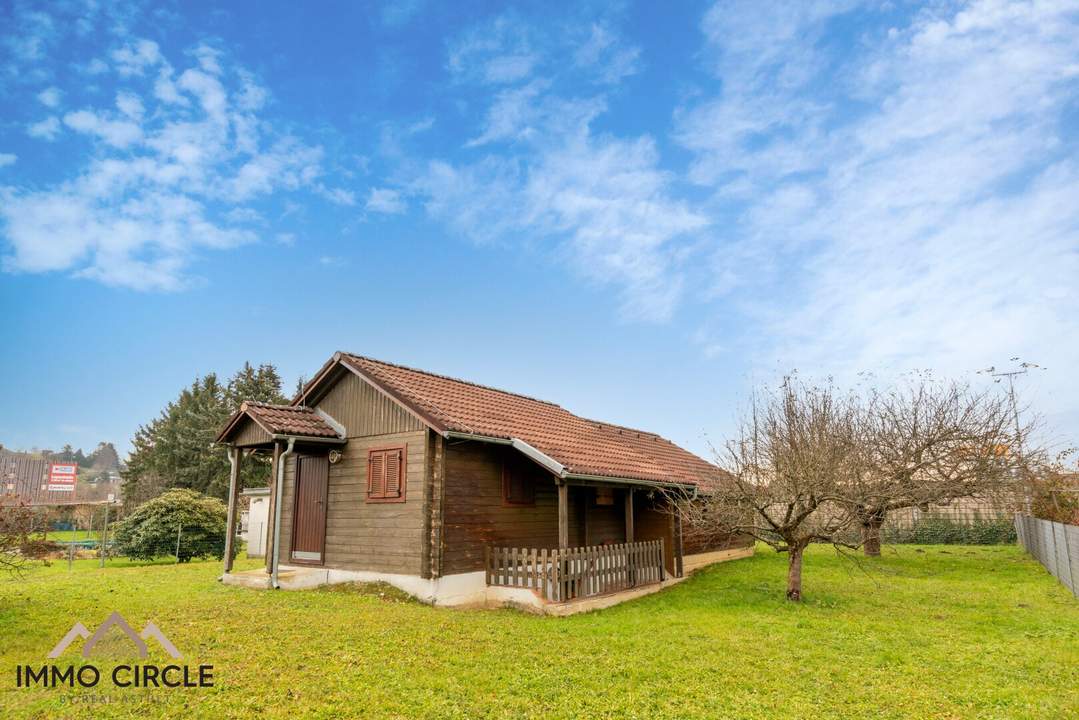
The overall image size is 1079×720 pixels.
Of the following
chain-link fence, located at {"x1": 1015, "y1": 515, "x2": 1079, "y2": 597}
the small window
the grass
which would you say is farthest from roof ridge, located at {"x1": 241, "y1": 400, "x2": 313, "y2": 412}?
chain-link fence, located at {"x1": 1015, "y1": 515, "x2": 1079, "y2": 597}

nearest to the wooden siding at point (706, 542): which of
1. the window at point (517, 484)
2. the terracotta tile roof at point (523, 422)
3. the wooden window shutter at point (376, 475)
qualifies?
the terracotta tile roof at point (523, 422)

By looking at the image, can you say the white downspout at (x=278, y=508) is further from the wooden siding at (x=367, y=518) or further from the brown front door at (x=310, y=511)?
the wooden siding at (x=367, y=518)

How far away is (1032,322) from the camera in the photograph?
49.5 ft

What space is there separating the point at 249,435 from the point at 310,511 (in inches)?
87.6

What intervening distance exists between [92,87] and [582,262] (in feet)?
48.2

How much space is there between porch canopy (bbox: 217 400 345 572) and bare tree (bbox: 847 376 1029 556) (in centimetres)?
1418

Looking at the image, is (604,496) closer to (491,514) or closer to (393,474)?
(491,514)

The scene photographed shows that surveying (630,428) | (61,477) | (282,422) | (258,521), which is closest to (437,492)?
(282,422)

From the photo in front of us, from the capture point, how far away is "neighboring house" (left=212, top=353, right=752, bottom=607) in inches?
441

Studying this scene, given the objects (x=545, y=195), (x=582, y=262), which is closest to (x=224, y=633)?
(x=545, y=195)

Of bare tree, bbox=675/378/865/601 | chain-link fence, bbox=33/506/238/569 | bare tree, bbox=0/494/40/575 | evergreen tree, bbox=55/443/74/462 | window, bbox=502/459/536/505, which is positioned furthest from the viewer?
evergreen tree, bbox=55/443/74/462

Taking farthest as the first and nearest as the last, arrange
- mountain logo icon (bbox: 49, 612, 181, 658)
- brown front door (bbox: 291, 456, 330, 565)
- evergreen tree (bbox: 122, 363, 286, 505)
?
evergreen tree (bbox: 122, 363, 286, 505) → brown front door (bbox: 291, 456, 330, 565) → mountain logo icon (bbox: 49, 612, 181, 658)

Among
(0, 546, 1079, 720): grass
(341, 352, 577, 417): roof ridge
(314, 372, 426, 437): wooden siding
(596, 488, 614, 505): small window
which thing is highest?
(341, 352, 577, 417): roof ridge

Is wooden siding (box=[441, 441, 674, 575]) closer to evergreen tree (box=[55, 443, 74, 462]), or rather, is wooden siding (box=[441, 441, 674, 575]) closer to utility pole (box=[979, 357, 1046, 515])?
utility pole (box=[979, 357, 1046, 515])
